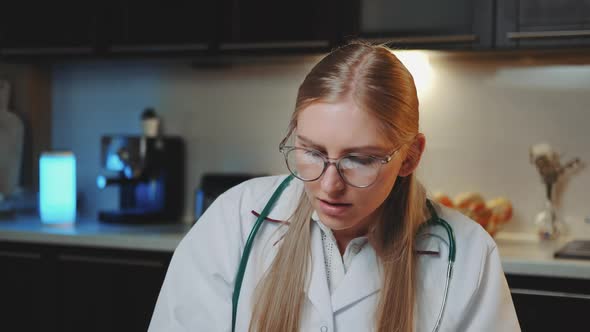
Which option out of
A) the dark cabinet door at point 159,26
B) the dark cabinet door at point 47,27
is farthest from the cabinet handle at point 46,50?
the dark cabinet door at point 159,26

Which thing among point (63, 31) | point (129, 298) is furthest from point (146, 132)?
point (129, 298)

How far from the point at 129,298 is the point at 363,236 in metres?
1.43

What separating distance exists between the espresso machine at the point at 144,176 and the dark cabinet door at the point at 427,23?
3.05 feet

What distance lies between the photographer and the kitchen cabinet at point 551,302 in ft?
6.93

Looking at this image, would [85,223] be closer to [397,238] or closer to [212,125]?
[212,125]

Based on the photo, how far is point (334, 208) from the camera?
3.88 feet

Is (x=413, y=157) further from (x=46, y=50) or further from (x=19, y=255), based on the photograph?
(x=46, y=50)

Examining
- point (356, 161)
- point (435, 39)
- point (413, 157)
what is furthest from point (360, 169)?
point (435, 39)

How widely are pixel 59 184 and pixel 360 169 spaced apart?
2003 mm

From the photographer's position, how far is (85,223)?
2.90 m

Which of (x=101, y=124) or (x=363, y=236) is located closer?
(x=363, y=236)

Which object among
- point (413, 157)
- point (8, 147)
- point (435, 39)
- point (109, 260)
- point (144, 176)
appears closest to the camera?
point (413, 157)

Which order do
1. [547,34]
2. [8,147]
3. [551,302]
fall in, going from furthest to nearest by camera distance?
[8,147] → [547,34] → [551,302]

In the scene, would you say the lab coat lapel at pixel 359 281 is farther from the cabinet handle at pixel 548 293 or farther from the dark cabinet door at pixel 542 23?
the dark cabinet door at pixel 542 23
